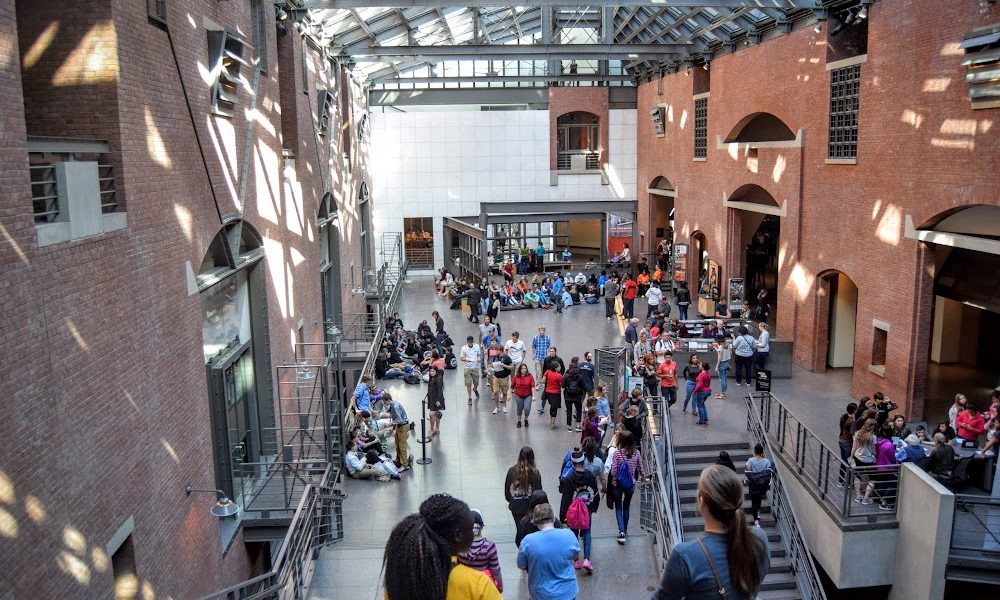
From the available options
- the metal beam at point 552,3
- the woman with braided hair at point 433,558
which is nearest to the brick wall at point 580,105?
the metal beam at point 552,3

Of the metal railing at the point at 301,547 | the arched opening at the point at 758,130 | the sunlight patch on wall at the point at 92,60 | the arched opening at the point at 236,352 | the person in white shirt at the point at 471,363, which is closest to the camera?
the sunlight patch on wall at the point at 92,60

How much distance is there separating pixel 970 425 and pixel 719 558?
11572mm

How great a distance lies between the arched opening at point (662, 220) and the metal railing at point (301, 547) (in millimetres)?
21930

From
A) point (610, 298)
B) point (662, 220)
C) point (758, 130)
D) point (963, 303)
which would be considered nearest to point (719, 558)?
point (963, 303)

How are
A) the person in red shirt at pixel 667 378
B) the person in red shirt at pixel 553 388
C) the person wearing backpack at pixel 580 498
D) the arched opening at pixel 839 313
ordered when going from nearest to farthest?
the person wearing backpack at pixel 580 498 → the person in red shirt at pixel 667 378 → the person in red shirt at pixel 553 388 → the arched opening at pixel 839 313

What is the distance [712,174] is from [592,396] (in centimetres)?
1415

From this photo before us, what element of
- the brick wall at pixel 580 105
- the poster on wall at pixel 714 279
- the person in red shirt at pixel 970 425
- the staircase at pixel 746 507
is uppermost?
the brick wall at pixel 580 105

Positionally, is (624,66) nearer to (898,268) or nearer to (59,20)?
(898,268)

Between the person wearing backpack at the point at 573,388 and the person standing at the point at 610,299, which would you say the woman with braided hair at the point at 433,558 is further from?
the person standing at the point at 610,299

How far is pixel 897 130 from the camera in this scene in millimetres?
15578

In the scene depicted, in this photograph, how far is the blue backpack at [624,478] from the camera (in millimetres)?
10578

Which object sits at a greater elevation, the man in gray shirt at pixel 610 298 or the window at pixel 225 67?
the window at pixel 225 67

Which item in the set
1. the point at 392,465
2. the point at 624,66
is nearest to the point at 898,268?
the point at 392,465

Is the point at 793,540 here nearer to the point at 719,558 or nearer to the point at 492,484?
the point at 492,484
